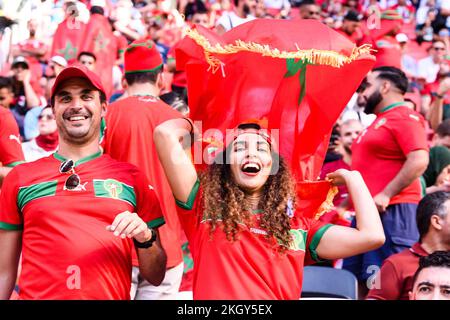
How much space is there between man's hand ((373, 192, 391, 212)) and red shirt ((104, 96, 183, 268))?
53.7 inches

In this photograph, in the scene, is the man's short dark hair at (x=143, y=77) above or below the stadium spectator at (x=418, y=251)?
above

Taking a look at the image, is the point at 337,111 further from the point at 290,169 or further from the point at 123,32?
the point at 123,32

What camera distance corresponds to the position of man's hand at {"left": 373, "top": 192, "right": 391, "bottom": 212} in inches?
233

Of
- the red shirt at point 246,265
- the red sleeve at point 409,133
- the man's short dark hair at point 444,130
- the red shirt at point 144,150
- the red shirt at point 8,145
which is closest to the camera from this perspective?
the red shirt at point 246,265

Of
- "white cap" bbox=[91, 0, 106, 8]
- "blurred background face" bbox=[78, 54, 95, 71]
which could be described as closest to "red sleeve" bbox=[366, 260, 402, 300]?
"blurred background face" bbox=[78, 54, 95, 71]

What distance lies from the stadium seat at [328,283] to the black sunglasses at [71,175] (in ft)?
6.43

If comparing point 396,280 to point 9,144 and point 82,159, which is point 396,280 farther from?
point 9,144

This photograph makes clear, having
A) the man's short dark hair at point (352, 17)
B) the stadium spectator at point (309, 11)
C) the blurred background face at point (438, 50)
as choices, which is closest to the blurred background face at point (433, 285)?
the stadium spectator at point (309, 11)

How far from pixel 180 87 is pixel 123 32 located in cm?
284

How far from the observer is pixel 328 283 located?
5.56 meters

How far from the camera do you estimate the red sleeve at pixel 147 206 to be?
4.14 meters

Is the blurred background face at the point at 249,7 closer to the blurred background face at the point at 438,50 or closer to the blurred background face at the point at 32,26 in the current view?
the blurred background face at the point at 438,50

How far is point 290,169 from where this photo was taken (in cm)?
426

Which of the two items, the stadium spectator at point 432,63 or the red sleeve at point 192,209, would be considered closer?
the red sleeve at point 192,209
